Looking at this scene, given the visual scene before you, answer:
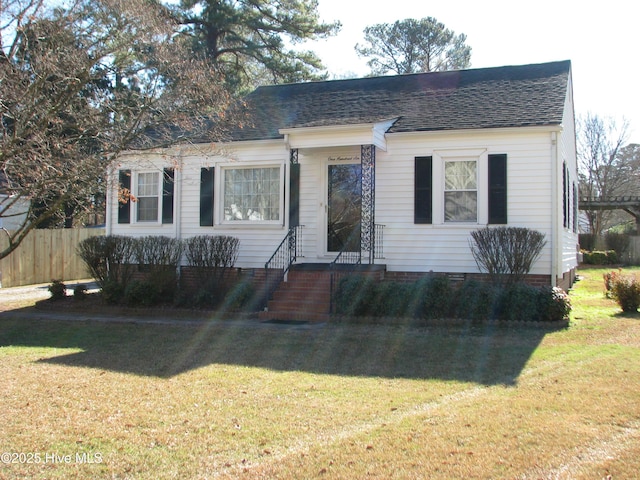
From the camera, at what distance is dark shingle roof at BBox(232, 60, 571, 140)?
472 inches

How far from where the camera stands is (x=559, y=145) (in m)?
11.4

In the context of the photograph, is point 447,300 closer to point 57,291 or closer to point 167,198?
point 167,198

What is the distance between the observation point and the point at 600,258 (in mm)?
26109

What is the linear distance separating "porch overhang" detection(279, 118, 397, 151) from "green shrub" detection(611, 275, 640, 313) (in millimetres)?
5558

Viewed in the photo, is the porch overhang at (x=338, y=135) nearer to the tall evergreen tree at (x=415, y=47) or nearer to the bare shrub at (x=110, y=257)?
the bare shrub at (x=110, y=257)

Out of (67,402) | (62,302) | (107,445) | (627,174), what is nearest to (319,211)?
(62,302)

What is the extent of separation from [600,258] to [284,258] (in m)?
19.2

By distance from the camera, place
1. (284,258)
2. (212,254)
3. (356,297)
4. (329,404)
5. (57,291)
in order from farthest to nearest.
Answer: (57,291), (284,258), (212,254), (356,297), (329,404)

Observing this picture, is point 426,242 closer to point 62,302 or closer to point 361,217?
point 361,217

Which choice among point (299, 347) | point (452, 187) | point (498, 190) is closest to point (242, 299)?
point (299, 347)

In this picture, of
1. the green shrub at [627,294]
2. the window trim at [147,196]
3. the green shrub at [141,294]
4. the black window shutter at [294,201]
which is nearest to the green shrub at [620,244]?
the green shrub at [627,294]

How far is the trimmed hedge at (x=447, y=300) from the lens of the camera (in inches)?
385

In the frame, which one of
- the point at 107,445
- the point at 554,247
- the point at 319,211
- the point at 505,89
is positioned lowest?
the point at 107,445

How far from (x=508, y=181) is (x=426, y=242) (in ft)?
6.84
